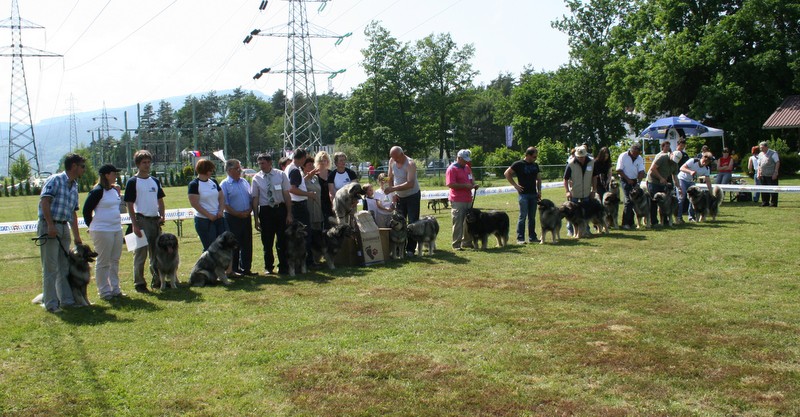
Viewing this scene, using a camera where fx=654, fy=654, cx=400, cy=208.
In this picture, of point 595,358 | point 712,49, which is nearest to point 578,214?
point 595,358

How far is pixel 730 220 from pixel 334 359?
11.2 m

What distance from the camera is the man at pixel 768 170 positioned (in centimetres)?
1577

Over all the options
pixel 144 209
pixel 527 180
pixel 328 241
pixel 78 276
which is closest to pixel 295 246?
pixel 328 241

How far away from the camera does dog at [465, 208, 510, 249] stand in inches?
408

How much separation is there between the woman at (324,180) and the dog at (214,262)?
171cm

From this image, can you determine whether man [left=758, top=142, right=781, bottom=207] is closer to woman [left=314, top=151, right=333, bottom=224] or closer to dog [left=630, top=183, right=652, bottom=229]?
dog [left=630, top=183, right=652, bottom=229]

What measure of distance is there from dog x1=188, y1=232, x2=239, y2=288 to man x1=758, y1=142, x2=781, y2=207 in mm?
13412

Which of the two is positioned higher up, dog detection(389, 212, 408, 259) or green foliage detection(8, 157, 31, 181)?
green foliage detection(8, 157, 31, 181)

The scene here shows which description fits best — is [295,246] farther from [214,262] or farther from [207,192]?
[207,192]

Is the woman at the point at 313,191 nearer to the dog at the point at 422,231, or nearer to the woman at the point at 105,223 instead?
the dog at the point at 422,231

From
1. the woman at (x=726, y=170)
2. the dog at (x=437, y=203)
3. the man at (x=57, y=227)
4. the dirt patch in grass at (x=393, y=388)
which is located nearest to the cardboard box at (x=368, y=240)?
the man at (x=57, y=227)

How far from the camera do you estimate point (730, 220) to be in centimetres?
1336

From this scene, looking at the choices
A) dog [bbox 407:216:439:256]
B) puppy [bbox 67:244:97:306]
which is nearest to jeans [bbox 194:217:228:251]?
puppy [bbox 67:244:97:306]

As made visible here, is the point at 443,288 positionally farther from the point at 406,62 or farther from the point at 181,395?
the point at 406,62
